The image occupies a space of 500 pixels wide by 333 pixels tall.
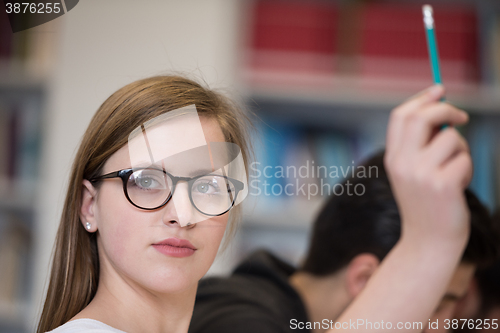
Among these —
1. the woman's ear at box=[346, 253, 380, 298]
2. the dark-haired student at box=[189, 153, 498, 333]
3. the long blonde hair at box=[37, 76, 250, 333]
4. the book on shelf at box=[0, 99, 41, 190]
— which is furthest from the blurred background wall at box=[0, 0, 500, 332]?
the long blonde hair at box=[37, 76, 250, 333]

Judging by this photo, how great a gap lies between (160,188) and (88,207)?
0.29 feet

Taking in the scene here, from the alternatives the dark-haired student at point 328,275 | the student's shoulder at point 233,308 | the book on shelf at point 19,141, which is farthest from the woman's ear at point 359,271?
the book on shelf at point 19,141

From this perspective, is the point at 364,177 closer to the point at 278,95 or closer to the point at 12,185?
the point at 278,95

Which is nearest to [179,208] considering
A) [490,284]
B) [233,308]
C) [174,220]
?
[174,220]

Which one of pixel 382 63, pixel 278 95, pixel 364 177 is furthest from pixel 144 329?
pixel 382 63

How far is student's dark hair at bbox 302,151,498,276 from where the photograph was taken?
541 mm

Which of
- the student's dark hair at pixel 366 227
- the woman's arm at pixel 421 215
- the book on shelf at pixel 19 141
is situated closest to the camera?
the woman's arm at pixel 421 215

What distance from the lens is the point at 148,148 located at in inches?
14.8

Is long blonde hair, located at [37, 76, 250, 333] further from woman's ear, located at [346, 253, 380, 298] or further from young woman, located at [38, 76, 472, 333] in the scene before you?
woman's ear, located at [346, 253, 380, 298]

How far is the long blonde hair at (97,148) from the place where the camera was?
1.31 feet

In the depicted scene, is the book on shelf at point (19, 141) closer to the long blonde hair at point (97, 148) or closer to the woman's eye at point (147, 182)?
the long blonde hair at point (97, 148)

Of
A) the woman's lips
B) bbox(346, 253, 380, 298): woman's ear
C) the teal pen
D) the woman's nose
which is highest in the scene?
the teal pen

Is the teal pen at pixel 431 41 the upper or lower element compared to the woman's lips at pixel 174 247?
upper

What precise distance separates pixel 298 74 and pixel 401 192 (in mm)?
909
